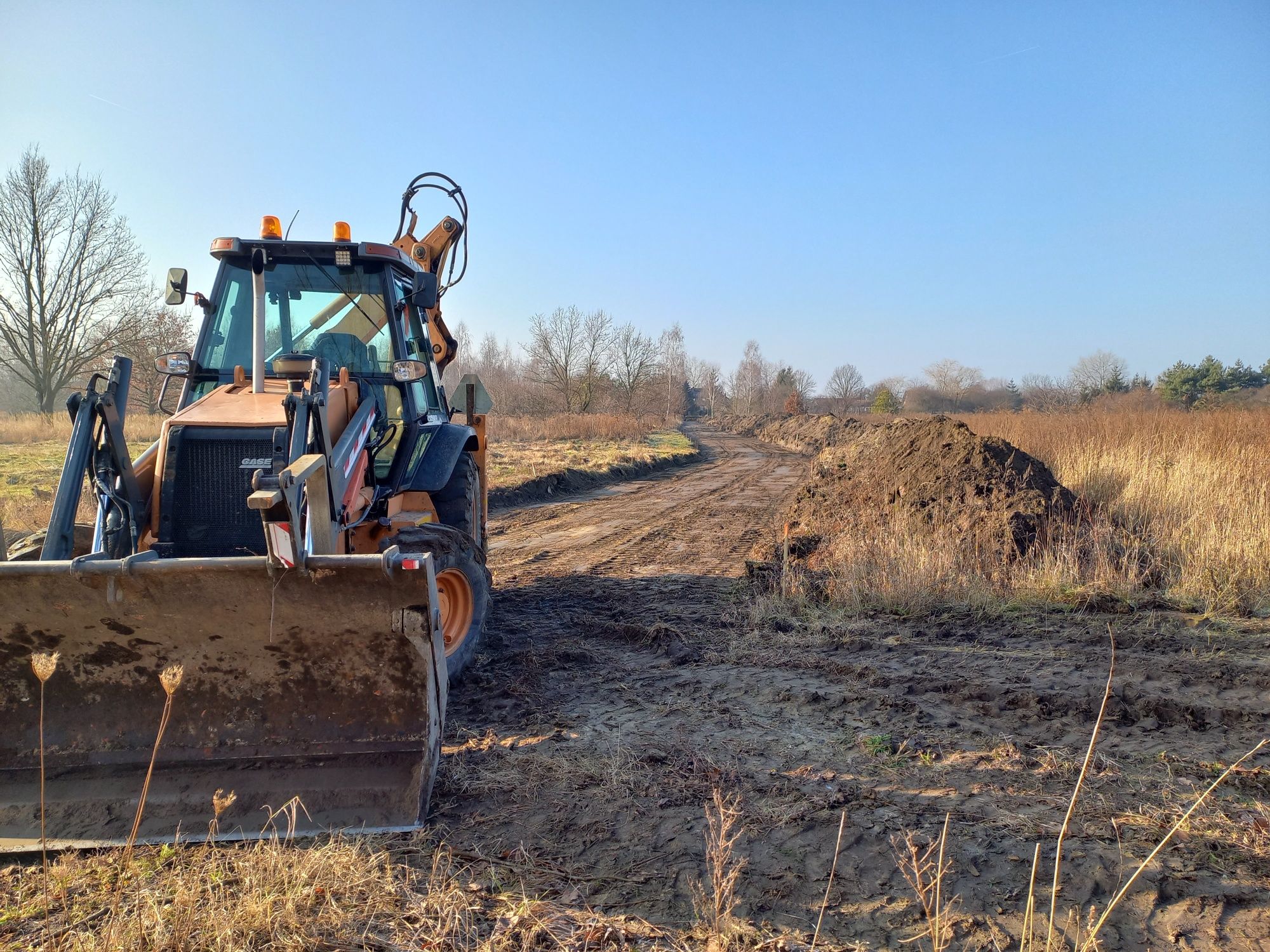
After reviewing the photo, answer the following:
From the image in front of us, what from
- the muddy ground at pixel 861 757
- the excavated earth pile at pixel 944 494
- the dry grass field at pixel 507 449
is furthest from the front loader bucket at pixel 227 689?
the excavated earth pile at pixel 944 494

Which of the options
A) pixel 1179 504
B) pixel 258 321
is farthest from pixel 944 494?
pixel 258 321

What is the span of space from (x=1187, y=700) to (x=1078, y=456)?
Answer: 7.76 m

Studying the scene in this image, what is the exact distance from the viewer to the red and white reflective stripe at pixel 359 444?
427cm

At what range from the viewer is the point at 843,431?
102ft

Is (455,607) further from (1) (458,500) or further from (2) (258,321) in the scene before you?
(2) (258,321)

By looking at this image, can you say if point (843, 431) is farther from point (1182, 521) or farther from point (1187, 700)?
point (1187, 700)

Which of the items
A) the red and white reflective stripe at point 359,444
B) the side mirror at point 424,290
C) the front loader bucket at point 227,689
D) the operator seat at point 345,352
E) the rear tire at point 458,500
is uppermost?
the side mirror at point 424,290

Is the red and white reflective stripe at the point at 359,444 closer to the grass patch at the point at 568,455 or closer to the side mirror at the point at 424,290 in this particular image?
the side mirror at the point at 424,290

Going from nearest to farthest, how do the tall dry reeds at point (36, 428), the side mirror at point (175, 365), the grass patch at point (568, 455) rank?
1. the side mirror at point (175, 365)
2. the grass patch at point (568, 455)
3. the tall dry reeds at point (36, 428)

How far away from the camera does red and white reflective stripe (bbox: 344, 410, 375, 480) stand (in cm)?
427

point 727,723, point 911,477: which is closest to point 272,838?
point 727,723

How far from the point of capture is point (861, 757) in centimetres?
383

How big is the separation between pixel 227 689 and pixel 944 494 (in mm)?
7052

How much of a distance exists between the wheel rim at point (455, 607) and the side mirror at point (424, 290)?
2.02 meters
